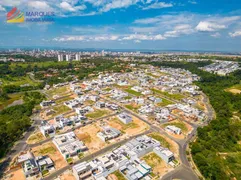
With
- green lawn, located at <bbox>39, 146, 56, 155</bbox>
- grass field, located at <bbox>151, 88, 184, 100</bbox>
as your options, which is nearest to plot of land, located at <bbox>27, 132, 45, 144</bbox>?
green lawn, located at <bbox>39, 146, 56, 155</bbox>

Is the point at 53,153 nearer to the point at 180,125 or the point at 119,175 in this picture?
the point at 119,175

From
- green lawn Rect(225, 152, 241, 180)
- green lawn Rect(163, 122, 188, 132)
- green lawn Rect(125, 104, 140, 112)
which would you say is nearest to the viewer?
green lawn Rect(225, 152, 241, 180)

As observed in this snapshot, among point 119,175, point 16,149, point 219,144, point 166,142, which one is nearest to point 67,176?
point 119,175

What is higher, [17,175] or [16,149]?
[16,149]

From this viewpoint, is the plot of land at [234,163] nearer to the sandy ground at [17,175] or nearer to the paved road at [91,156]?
the paved road at [91,156]

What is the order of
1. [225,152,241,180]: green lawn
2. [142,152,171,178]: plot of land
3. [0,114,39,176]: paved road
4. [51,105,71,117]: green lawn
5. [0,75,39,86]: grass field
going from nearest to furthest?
[142,152,171,178]: plot of land, [225,152,241,180]: green lawn, [0,114,39,176]: paved road, [51,105,71,117]: green lawn, [0,75,39,86]: grass field

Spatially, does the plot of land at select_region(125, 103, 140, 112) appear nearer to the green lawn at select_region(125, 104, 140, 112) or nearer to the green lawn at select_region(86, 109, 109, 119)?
the green lawn at select_region(125, 104, 140, 112)

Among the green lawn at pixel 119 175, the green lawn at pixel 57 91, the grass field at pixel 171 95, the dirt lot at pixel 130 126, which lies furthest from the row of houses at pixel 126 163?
the green lawn at pixel 57 91
